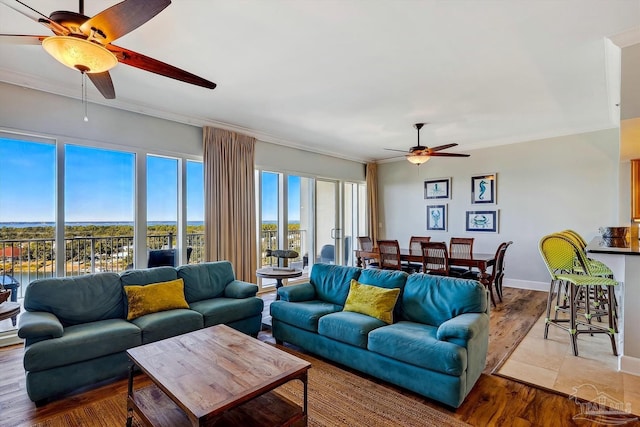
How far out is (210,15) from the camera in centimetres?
237

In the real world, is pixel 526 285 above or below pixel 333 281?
below

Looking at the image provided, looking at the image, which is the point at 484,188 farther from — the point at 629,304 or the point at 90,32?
the point at 90,32

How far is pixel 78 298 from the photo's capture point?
2.89 meters

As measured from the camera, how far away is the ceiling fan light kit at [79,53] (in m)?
1.78

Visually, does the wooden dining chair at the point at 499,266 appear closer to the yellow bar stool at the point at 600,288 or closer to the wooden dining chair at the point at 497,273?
the wooden dining chair at the point at 497,273


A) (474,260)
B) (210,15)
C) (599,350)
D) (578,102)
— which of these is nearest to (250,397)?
(210,15)

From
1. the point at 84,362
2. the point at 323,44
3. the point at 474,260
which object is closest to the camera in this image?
the point at 84,362

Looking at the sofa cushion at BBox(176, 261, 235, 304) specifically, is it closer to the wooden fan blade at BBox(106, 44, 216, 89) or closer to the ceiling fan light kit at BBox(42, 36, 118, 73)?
the wooden fan blade at BBox(106, 44, 216, 89)

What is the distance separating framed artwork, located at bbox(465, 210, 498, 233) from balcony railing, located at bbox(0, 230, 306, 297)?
17.1 ft

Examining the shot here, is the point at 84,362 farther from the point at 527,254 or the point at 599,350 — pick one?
the point at 527,254

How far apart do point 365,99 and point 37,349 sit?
396cm

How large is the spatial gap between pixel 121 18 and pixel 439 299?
2987 millimetres

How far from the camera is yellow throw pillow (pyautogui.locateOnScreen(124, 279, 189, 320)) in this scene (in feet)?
9.93

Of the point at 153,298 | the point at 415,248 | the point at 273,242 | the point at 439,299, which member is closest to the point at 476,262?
the point at 415,248
